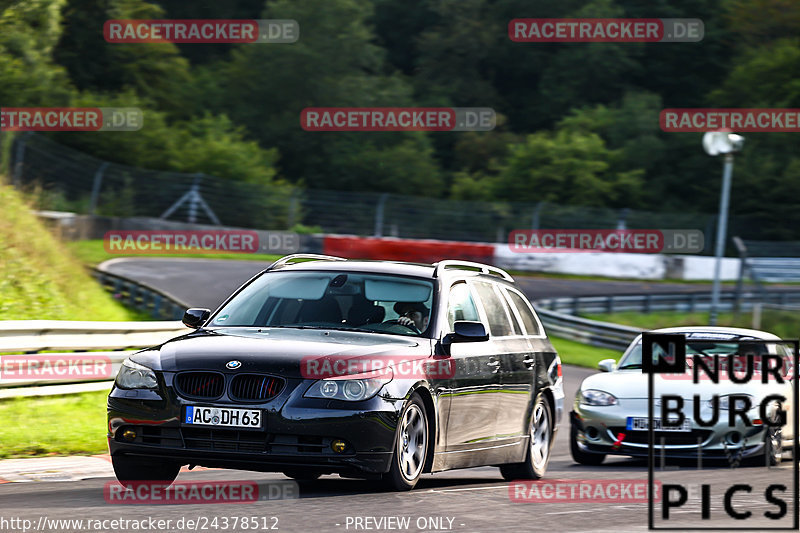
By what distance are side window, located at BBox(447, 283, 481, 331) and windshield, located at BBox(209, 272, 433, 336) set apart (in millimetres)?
215

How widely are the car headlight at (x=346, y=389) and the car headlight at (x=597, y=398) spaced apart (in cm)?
514

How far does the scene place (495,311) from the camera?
401 inches

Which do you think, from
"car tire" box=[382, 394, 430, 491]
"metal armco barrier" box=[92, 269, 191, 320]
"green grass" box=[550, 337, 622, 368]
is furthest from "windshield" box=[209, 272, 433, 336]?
"green grass" box=[550, 337, 622, 368]

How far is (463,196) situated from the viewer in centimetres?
5738

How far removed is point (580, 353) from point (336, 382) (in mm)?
20446

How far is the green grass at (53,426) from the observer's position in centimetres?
1062

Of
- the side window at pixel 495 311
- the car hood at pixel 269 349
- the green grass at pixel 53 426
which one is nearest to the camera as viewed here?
the car hood at pixel 269 349

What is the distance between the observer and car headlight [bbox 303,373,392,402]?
7.73 meters

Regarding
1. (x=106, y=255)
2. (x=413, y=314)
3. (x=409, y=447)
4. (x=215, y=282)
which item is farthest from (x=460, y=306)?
→ (x=106, y=255)

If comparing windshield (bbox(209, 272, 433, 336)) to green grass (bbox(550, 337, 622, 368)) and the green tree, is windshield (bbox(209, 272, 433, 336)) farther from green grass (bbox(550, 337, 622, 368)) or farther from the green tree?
the green tree

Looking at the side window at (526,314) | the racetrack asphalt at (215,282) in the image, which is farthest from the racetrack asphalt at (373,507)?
the racetrack asphalt at (215,282)

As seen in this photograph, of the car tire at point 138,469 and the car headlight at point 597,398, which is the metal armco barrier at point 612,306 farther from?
the car tire at point 138,469

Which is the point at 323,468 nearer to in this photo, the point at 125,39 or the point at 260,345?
the point at 260,345

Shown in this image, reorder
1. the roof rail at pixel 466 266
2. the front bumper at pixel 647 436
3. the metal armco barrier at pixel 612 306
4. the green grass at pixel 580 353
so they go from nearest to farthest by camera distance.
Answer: the roof rail at pixel 466 266, the front bumper at pixel 647 436, the green grass at pixel 580 353, the metal armco barrier at pixel 612 306
